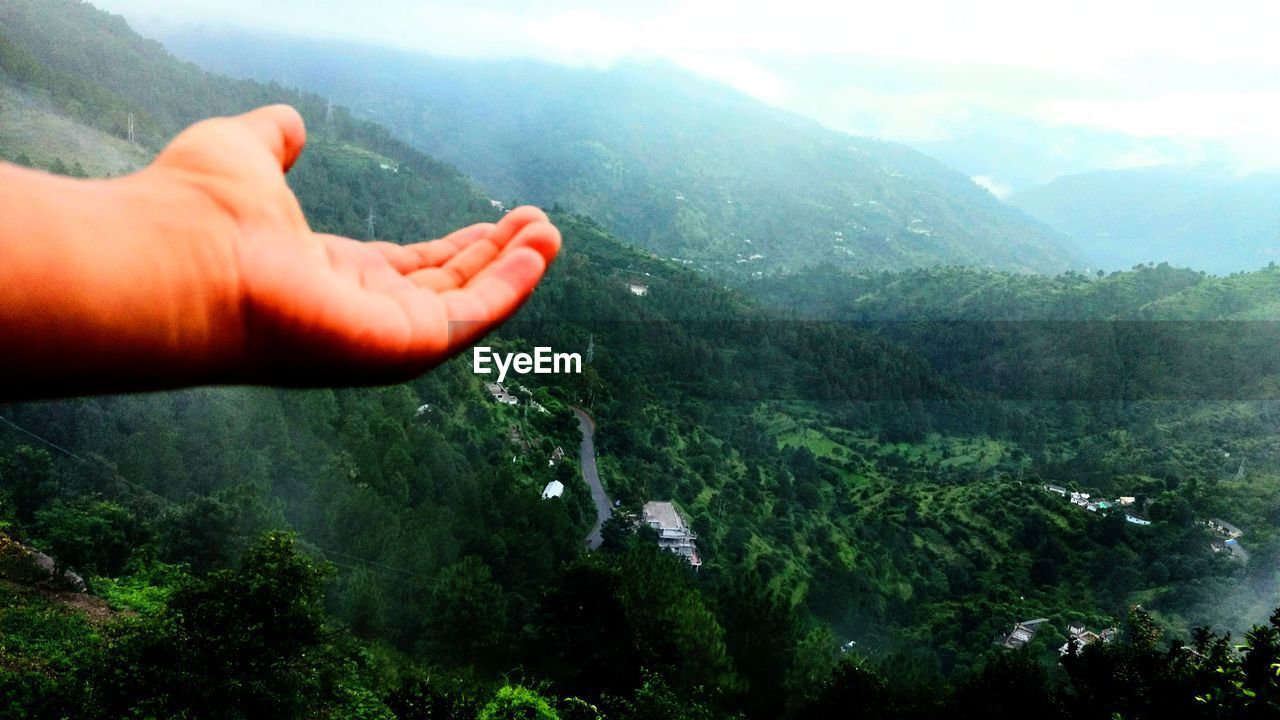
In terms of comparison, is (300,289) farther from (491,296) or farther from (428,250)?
(428,250)

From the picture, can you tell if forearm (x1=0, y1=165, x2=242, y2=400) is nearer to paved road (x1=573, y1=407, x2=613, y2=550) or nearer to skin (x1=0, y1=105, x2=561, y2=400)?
skin (x1=0, y1=105, x2=561, y2=400)

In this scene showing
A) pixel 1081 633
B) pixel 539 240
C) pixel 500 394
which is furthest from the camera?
pixel 500 394

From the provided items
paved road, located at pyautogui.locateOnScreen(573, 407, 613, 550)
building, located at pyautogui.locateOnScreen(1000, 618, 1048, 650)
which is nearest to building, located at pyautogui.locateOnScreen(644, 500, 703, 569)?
paved road, located at pyautogui.locateOnScreen(573, 407, 613, 550)

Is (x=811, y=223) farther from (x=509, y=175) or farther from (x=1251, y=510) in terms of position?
(x=1251, y=510)

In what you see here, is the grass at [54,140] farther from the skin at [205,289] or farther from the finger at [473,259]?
the skin at [205,289]

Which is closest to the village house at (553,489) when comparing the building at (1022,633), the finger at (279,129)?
the building at (1022,633)

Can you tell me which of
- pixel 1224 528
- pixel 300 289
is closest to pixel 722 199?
pixel 1224 528
